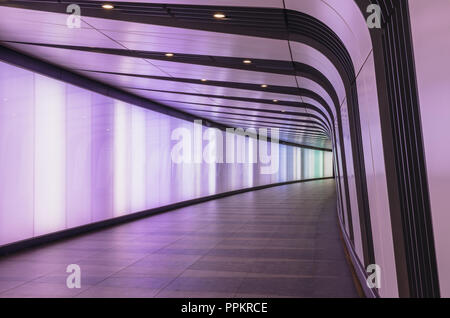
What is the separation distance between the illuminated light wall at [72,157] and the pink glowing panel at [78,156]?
0.07ft

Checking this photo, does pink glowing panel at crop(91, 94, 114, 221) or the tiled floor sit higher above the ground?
pink glowing panel at crop(91, 94, 114, 221)

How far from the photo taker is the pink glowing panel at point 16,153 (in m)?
8.59

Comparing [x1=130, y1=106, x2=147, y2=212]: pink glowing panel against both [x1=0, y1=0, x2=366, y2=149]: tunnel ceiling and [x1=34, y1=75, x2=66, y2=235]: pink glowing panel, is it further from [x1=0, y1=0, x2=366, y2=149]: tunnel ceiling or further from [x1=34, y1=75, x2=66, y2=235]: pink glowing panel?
[x1=34, y1=75, x2=66, y2=235]: pink glowing panel

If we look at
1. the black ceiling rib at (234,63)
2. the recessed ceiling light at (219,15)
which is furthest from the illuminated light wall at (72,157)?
the recessed ceiling light at (219,15)

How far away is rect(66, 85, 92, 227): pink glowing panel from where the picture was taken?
10.8 m

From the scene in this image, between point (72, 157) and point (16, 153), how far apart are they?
2.02 metres

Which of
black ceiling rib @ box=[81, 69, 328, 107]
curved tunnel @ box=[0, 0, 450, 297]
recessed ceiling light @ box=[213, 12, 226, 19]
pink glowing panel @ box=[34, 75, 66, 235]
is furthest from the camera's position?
black ceiling rib @ box=[81, 69, 328, 107]

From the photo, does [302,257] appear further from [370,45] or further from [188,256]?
[370,45]

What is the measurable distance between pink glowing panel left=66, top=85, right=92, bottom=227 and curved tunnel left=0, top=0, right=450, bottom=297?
7.8 inches

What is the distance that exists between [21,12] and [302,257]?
584 centimetres

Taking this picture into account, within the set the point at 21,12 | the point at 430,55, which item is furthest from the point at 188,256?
the point at 430,55

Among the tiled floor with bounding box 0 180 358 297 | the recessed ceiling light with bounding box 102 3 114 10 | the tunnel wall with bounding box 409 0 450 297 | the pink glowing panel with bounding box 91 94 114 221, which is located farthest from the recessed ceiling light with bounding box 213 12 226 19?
the pink glowing panel with bounding box 91 94 114 221

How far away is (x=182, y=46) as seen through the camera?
8242mm

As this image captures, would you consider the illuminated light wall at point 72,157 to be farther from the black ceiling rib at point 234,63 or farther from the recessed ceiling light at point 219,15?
the recessed ceiling light at point 219,15
